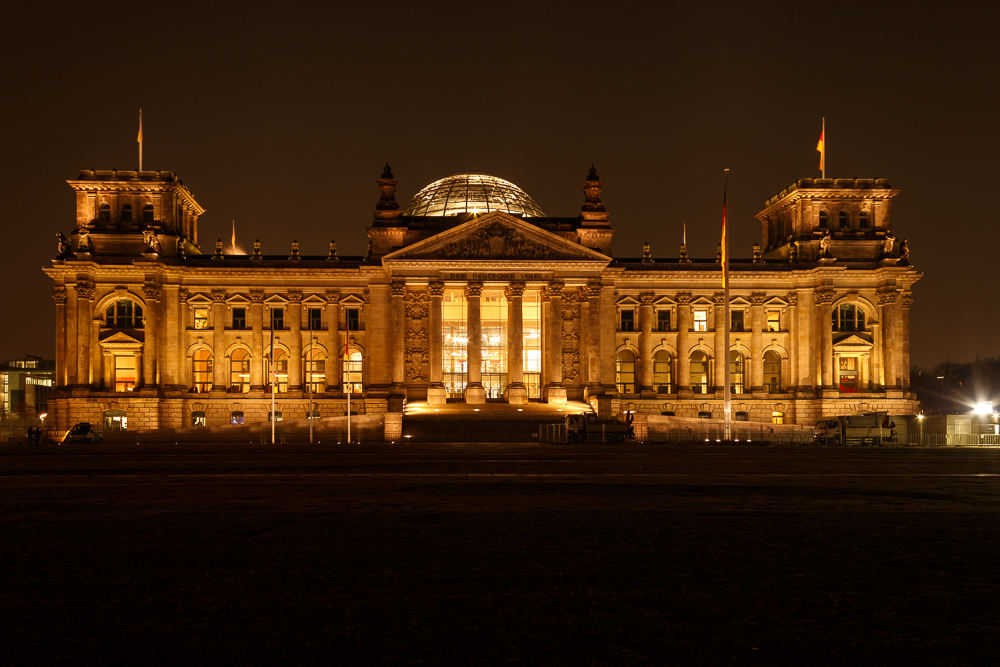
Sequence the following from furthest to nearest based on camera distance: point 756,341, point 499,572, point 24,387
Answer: point 24,387
point 756,341
point 499,572

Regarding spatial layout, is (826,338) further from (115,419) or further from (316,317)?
(115,419)

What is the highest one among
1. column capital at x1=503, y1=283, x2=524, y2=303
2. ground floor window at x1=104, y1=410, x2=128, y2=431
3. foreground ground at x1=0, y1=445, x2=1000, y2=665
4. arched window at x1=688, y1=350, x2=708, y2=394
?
column capital at x1=503, y1=283, x2=524, y2=303

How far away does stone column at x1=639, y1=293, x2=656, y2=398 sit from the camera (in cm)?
8000

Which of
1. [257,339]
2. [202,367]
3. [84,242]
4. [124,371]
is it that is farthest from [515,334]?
[84,242]

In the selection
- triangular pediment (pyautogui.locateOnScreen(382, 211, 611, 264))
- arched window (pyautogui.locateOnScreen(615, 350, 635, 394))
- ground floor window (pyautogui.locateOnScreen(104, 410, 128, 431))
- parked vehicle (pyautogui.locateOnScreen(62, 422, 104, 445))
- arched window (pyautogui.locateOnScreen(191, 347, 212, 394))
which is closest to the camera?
parked vehicle (pyautogui.locateOnScreen(62, 422, 104, 445))

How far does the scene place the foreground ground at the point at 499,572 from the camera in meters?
8.70

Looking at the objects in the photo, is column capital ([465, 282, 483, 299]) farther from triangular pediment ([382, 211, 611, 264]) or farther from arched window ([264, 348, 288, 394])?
arched window ([264, 348, 288, 394])

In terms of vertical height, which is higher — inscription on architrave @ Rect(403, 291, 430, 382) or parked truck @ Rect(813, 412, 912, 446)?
inscription on architrave @ Rect(403, 291, 430, 382)

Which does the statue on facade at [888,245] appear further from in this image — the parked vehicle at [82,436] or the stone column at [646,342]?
the parked vehicle at [82,436]

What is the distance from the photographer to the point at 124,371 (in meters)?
77.9

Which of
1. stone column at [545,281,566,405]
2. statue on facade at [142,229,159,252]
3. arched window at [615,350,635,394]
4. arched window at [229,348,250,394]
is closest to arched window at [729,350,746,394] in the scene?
arched window at [615,350,635,394]

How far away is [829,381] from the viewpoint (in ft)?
257

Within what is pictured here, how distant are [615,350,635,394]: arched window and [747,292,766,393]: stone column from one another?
1127 centimetres

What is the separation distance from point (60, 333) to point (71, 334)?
1.59 m
